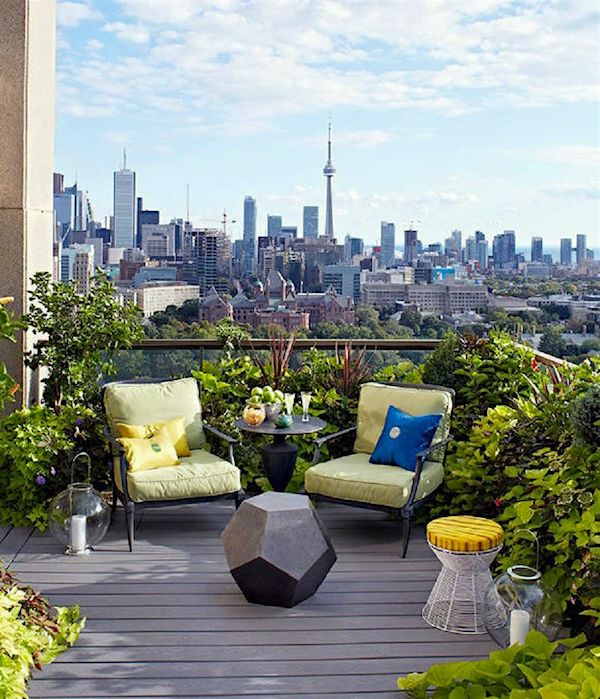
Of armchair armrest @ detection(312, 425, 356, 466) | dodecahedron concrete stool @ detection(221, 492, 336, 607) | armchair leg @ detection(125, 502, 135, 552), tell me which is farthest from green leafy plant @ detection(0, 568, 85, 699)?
armchair armrest @ detection(312, 425, 356, 466)

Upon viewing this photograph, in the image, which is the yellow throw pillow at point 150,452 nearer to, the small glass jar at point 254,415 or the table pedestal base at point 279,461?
the small glass jar at point 254,415

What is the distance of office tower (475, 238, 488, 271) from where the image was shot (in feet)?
36.0

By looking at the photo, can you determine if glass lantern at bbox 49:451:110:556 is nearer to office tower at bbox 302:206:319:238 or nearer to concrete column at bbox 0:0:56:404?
concrete column at bbox 0:0:56:404

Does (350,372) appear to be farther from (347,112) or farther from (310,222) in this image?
(347,112)

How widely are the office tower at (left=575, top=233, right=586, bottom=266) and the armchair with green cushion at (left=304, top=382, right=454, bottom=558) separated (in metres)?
5.14

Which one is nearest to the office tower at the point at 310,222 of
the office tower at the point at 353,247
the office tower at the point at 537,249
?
the office tower at the point at 353,247

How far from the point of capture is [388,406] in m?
5.56

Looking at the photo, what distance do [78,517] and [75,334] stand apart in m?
1.32

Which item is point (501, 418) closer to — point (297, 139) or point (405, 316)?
point (405, 316)

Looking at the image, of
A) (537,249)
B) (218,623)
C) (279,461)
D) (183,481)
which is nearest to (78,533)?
(183,481)

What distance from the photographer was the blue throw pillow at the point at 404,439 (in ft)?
16.9

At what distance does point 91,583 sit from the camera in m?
4.31

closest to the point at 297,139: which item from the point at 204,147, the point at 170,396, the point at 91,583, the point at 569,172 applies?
the point at 204,147

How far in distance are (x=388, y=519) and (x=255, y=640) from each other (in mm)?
1981
